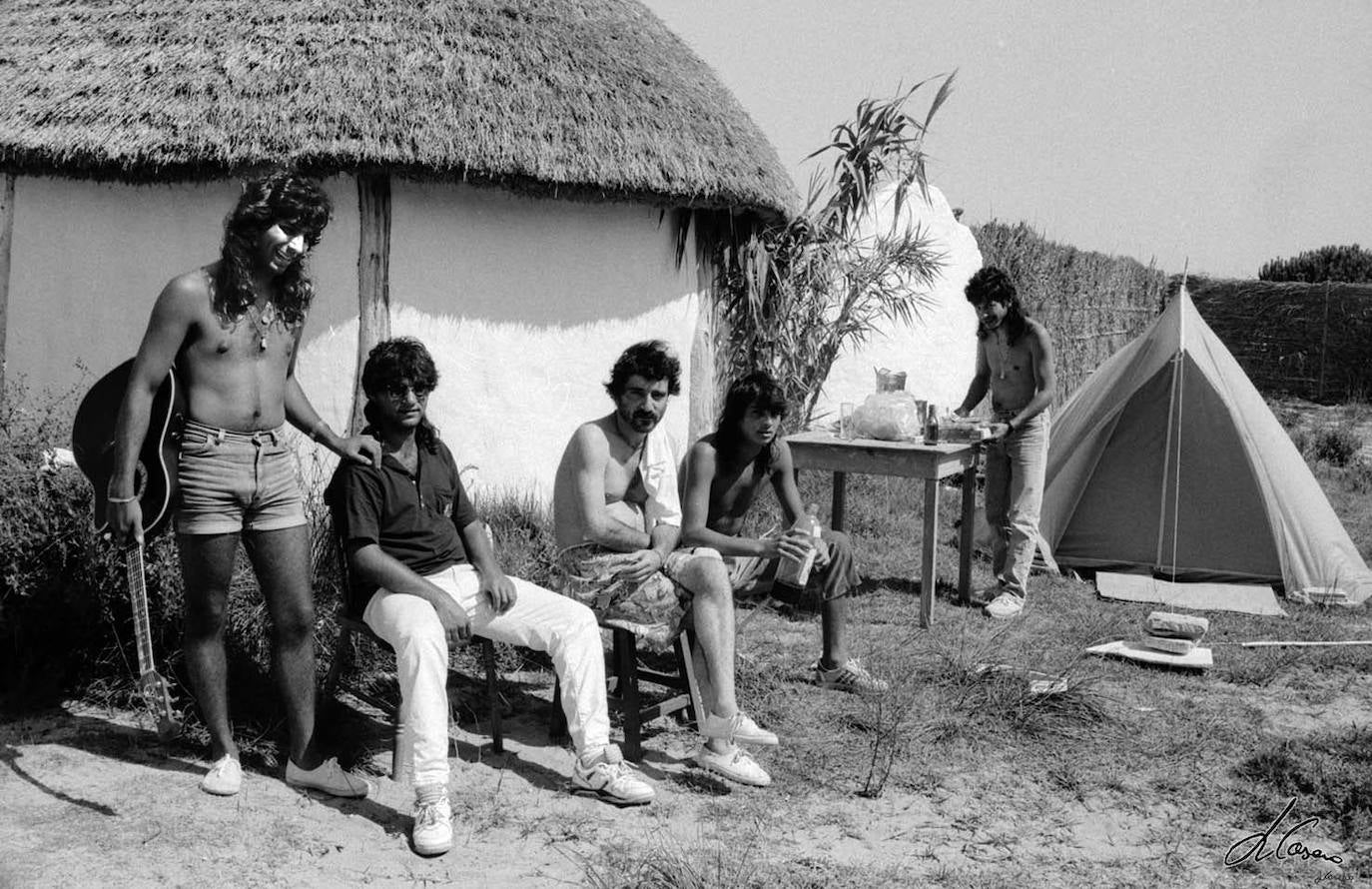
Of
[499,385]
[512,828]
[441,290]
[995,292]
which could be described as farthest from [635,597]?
[441,290]

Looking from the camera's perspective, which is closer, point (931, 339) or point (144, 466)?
point (144, 466)

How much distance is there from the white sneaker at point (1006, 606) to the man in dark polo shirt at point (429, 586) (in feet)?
9.45

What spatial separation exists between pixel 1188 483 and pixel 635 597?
4.34 m

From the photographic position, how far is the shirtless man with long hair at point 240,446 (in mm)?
3201

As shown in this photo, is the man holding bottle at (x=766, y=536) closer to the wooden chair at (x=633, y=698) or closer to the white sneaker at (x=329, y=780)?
the wooden chair at (x=633, y=698)

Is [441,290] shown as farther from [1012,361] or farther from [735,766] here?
[735,766]

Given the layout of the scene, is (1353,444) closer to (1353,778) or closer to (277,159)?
(1353,778)

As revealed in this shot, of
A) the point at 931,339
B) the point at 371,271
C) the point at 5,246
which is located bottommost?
the point at 931,339

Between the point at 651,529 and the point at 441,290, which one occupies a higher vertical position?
the point at 441,290

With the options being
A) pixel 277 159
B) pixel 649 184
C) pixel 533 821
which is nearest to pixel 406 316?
pixel 277 159

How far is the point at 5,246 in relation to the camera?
740 centimetres

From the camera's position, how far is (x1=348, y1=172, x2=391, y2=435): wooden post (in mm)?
6602

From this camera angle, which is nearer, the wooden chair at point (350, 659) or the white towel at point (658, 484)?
the wooden chair at point (350, 659)

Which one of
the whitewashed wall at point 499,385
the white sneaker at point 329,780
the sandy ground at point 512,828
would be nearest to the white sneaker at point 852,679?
the sandy ground at point 512,828
